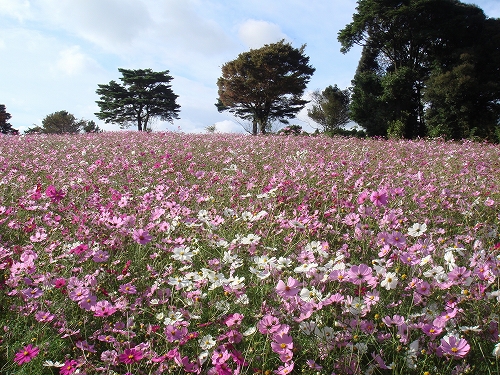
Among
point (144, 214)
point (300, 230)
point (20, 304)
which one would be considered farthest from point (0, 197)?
point (300, 230)

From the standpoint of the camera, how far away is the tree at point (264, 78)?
30969mm

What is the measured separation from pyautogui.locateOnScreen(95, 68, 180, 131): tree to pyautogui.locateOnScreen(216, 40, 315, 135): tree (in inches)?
358

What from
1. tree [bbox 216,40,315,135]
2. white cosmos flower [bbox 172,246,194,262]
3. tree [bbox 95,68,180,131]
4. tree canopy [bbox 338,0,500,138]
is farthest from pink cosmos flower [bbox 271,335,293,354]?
tree [bbox 95,68,180,131]

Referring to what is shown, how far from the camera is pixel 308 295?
1.65m

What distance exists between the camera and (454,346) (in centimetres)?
148

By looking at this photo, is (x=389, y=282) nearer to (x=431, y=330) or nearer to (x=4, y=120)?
(x=431, y=330)

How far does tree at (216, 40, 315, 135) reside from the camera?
102 ft

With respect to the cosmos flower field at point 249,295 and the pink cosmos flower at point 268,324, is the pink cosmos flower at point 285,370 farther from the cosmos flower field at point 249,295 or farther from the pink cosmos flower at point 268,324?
the pink cosmos flower at point 268,324

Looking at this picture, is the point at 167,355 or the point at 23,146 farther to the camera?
the point at 23,146

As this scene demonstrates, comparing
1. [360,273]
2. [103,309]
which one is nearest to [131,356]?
[103,309]

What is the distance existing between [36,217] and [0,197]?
758 mm

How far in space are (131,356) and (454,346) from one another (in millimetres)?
1240

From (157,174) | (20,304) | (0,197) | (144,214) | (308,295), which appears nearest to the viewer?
(308,295)

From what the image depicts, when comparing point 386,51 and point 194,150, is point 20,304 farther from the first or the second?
point 386,51
